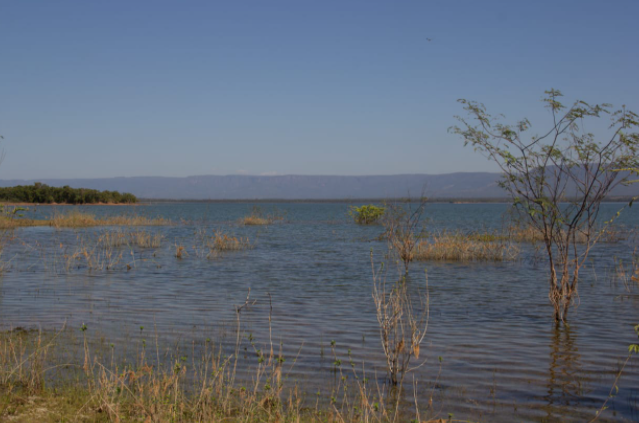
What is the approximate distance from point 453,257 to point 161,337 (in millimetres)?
13684

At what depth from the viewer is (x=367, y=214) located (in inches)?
1670

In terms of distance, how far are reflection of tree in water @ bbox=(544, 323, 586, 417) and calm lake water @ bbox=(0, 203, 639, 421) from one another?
2 centimetres

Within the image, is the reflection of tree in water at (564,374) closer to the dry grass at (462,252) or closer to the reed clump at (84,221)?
the dry grass at (462,252)

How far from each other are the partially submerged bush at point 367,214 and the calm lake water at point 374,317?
21.7 m

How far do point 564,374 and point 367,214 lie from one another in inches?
1387

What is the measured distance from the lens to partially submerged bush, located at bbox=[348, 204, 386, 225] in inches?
1631

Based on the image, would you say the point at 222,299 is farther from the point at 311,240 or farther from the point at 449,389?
the point at 311,240

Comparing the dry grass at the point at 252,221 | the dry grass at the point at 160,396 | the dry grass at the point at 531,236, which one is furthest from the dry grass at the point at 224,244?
the dry grass at the point at 252,221

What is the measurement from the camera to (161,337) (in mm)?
8641

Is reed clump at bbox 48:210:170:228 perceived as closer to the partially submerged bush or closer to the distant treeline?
the partially submerged bush

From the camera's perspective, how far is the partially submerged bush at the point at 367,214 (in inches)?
1631

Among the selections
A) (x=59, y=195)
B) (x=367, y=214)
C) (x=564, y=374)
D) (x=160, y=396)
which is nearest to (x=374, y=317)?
(x=564, y=374)

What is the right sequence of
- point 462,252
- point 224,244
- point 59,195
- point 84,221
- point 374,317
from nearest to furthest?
point 374,317 < point 462,252 < point 224,244 < point 84,221 < point 59,195

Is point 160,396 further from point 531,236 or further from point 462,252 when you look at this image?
point 531,236
